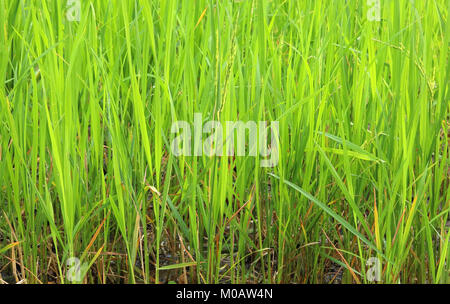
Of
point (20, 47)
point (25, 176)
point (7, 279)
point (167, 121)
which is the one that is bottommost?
point (7, 279)

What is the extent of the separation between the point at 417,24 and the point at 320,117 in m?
0.35

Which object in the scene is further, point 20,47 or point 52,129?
point 20,47

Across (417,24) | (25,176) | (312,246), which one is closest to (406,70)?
(417,24)

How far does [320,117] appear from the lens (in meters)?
1.17

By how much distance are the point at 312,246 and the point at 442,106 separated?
396 millimetres

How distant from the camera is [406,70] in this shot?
1141 millimetres

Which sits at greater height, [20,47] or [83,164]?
[20,47]

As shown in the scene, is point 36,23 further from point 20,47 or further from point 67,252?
point 67,252

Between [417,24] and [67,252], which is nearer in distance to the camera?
[67,252]
